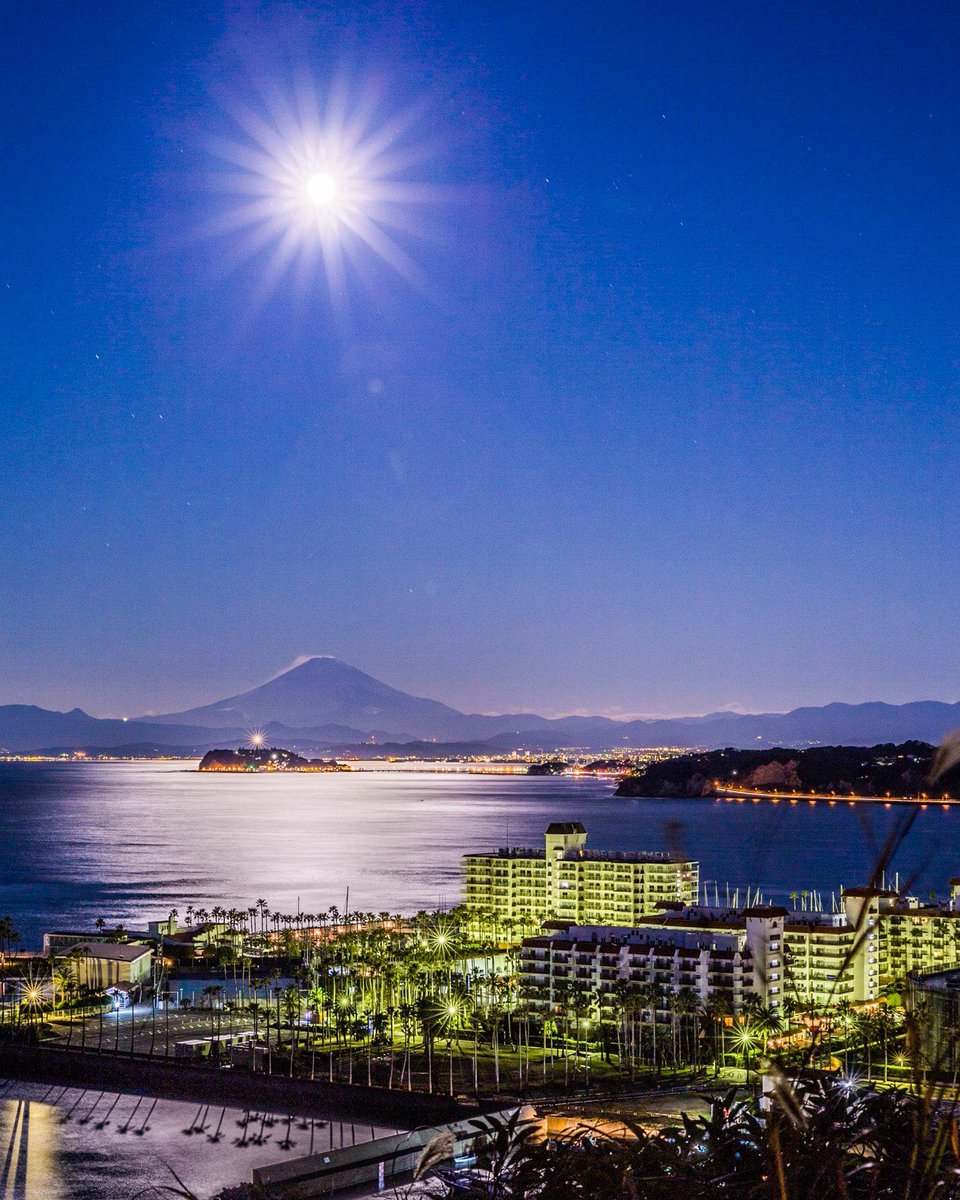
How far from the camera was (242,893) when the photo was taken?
3878cm

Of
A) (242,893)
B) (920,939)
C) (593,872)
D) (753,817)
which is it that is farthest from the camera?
(753,817)

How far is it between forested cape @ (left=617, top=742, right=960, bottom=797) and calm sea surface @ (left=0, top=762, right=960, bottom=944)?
1.65 metres

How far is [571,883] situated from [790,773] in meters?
63.6

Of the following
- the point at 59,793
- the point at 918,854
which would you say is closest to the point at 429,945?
the point at 918,854

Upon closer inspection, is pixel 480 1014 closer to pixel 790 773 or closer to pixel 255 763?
pixel 790 773

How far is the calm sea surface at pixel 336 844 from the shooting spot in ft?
124

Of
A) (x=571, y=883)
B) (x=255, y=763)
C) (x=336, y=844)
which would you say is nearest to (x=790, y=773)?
(x=336, y=844)

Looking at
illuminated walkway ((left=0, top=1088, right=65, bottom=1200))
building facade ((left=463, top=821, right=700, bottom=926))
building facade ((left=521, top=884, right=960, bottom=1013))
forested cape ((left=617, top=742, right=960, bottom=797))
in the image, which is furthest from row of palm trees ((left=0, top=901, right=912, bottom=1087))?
forested cape ((left=617, top=742, right=960, bottom=797))

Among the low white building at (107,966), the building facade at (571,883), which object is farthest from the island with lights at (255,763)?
the low white building at (107,966)

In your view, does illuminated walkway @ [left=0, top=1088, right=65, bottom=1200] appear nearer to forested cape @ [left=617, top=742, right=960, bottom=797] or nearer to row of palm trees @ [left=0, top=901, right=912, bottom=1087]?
row of palm trees @ [left=0, top=901, right=912, bottom=1087]

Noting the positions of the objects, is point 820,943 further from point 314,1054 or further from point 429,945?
point 314,1054

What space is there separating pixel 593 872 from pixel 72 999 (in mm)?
12884

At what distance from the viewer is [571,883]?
103ft

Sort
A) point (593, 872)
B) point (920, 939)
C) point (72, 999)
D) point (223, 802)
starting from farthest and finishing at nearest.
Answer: point (223, 802) → point (593, 872) → point (920, 939) → point (72, 999)
